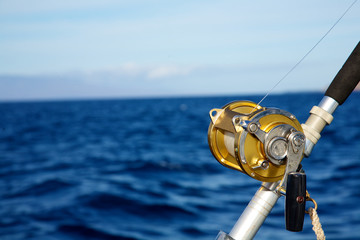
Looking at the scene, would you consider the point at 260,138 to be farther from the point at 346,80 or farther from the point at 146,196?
the point at 146,196

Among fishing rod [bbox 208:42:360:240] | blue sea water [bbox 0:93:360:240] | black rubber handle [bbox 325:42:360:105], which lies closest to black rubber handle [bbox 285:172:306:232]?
fishing rod [bbox 208:42:360:240]

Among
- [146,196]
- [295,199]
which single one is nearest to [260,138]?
[295,199]

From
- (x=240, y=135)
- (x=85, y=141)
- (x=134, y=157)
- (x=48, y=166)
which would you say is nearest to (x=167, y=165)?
(x=134, y=157)

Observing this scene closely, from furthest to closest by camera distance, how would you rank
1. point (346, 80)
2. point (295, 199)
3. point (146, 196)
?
point (146, 196), point (346, 80), point (295, 199)

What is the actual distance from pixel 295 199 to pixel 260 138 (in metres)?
0.18

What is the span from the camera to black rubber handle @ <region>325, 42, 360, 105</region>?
123 cm

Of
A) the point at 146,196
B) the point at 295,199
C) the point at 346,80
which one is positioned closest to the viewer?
the point at 295,199

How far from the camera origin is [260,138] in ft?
3.84

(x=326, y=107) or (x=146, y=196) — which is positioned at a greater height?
(x=146, y=196)

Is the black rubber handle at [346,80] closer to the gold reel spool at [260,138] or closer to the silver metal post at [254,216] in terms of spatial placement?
the gold reel spool at [260,138]

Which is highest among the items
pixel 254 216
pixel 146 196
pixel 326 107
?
pixel 146 196

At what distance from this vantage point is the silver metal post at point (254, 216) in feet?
3.75

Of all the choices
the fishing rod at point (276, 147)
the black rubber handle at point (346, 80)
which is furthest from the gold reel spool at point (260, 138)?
the black rubber handle at point (346, 80)

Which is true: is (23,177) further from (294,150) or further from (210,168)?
(294,150)
